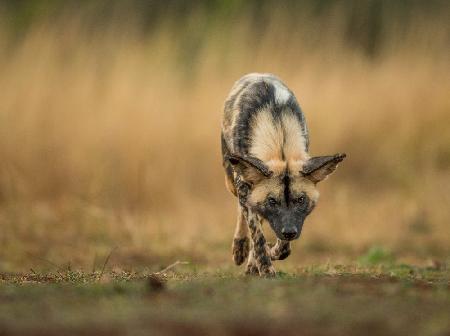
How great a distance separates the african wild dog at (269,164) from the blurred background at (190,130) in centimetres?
272

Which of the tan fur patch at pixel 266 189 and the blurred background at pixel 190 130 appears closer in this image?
the tan fur patch at pixel 266 189

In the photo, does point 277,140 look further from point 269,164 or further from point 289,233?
point 289,233

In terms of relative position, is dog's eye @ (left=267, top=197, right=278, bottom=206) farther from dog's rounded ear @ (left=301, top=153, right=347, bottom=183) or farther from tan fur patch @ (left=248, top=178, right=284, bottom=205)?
dog's rounded ear @ (left=301, top=153, right=347, bottom=183)

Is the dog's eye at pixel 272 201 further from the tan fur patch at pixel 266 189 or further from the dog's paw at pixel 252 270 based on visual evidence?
the dog's paw at pixel 252 270

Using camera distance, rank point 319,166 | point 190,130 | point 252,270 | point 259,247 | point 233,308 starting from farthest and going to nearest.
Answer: point 190,130 → point 252,270 → point 259,247 → point 319,166 → point 233,308

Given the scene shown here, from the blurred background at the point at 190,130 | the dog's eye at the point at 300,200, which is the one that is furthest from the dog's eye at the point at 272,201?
the blurred background at the point at 190,130

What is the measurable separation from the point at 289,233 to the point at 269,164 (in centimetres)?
50

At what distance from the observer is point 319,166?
5938 mm

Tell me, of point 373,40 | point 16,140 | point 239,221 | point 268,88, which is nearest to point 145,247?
point 16,140

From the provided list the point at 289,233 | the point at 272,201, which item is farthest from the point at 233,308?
the point at 272,201

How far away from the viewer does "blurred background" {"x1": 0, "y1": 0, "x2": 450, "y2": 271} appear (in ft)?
32.7

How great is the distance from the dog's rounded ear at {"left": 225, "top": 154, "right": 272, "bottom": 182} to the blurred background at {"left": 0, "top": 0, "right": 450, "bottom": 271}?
10.4ft

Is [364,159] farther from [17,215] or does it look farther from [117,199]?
[17,215]

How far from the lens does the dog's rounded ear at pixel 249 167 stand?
586 cm
